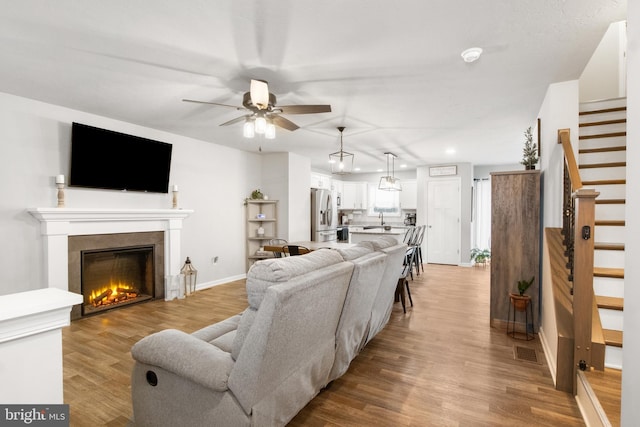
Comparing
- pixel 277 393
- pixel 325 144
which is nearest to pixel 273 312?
pixel 277 393

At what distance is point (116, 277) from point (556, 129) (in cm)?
566

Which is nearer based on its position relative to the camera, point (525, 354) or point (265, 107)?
point (265, 107)

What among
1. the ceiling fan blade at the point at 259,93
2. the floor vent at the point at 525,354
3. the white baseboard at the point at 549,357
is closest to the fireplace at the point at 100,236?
the ceiling fan blade at the point at 259,93

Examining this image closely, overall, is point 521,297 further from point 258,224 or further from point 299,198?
point 258,224

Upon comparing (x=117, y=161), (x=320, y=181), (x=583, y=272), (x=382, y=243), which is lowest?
(x=583, y=272)

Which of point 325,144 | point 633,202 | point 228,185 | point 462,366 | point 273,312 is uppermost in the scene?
point 325,144

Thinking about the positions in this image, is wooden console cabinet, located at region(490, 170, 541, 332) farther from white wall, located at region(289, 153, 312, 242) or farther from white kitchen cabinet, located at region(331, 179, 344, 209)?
white kitchen cabinet, located at region(331, 179, 344, 209)

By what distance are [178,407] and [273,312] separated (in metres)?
0.77

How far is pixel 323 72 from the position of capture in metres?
2.80

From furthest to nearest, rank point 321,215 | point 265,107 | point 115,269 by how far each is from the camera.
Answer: point 321,215
point 115,269
point 265,107

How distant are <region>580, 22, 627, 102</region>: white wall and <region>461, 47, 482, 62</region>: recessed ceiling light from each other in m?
2.76

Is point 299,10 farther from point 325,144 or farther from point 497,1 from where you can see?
point 325,144

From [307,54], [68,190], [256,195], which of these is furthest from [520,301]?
[68,190]

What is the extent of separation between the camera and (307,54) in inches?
97.8
